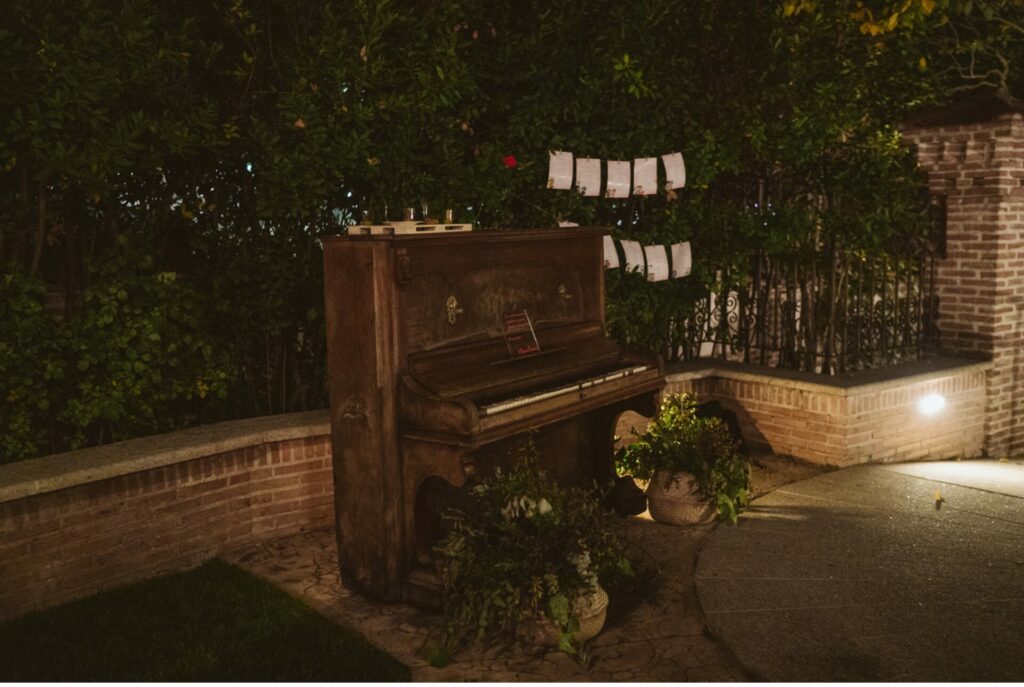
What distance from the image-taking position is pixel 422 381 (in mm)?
5207

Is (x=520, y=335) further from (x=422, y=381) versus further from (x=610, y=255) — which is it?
(x=610, y=255)

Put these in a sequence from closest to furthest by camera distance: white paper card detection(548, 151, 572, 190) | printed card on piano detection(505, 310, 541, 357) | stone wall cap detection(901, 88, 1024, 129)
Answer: printed card on piano detection(505, 310, 541, 357)
white paper card detection(548, 151, 572, 190)
stone wall cap detection(901, 88, 1024, 129)

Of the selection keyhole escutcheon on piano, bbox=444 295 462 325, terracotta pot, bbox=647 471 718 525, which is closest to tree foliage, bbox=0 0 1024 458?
keyhole escutcheon on piano, bbox=444 295 462 325

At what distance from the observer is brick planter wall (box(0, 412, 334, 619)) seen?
5.34 metres

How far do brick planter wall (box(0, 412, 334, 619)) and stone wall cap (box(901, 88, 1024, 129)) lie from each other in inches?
259

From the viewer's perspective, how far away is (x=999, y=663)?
456cm

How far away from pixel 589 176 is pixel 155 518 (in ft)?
14.3

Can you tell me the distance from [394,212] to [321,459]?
1989mm

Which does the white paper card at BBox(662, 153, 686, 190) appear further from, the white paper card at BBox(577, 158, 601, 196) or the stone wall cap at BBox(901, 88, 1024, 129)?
the stone wall cap at BBox(901, 88, 1024, 129)

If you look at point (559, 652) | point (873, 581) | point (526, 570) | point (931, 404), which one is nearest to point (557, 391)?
point (526, 570)

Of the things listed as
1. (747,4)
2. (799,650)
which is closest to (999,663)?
(799,650)

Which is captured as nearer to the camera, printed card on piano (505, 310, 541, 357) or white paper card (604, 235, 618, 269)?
printed card on piano (505, 310, 541, 357)

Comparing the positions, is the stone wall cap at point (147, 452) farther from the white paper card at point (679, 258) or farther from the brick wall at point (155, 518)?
the white paper card at point (679, 258)

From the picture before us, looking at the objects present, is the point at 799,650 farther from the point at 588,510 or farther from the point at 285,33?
the point at 285,33
